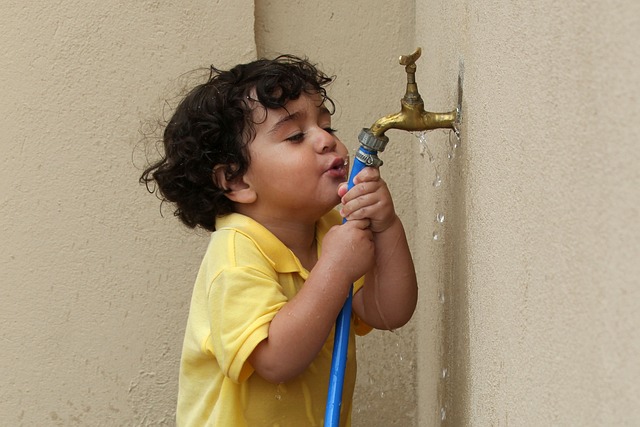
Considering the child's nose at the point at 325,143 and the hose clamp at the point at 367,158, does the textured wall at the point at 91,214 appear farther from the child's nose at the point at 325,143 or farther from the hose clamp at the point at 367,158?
the hose clamp at the point at 367,158

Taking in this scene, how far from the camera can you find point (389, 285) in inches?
65.3

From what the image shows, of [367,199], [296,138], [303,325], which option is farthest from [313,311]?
[296,138]

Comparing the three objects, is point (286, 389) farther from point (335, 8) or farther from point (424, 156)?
point (335, 8)

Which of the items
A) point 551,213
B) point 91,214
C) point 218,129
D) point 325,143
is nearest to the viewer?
point 551,213

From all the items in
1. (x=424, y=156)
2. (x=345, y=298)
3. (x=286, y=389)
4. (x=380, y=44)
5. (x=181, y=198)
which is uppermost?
(x=380, y=44)

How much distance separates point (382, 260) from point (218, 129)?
36 centimetres

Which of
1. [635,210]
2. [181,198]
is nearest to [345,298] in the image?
[181,198]

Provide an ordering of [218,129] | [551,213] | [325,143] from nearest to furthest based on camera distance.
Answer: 1. [551,213]
2. [325,143]
3. [218,129]

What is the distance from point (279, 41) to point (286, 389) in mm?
977

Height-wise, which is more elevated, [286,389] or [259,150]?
[259,150]

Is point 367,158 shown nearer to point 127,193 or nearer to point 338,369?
point 338,369

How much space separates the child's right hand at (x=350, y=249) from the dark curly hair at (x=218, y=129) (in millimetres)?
247

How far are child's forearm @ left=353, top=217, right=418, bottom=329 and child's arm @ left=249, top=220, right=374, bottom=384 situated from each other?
98mm

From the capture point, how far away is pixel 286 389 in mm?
1633
